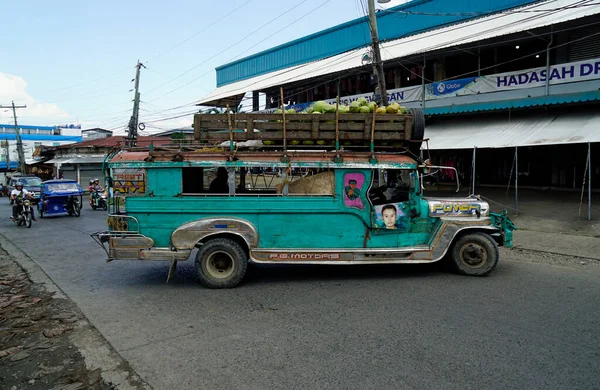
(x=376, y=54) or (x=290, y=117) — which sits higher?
(x=376, y=54)

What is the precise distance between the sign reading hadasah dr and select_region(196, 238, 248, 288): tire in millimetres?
12686

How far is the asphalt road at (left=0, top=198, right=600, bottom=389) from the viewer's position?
370cm

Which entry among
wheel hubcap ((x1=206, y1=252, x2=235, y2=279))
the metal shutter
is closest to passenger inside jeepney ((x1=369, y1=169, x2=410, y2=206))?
wheel hubcap ((x1=206, y1=252, x2=235, y2=279))

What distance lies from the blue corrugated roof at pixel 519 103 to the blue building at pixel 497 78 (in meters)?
0.04

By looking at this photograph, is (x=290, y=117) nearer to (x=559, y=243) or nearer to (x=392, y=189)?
(x=392, y=189)

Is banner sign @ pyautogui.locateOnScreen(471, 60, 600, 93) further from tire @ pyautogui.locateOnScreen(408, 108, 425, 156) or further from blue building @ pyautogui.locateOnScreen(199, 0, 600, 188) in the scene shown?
tire @ pyautogui.locateOnScreen(408, 108, 425, 156)

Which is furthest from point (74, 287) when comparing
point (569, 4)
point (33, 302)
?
point (569, 4)

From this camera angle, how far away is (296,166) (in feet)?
21.6

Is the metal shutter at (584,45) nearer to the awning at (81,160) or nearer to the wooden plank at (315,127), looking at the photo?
the wooden plank at (315,127)

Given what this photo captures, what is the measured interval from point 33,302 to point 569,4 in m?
17.4

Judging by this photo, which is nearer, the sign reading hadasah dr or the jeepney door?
the jeepney door

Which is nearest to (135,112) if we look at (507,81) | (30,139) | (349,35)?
(349,35)

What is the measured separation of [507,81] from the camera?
15336 millimetres

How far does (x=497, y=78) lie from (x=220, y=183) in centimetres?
1278
